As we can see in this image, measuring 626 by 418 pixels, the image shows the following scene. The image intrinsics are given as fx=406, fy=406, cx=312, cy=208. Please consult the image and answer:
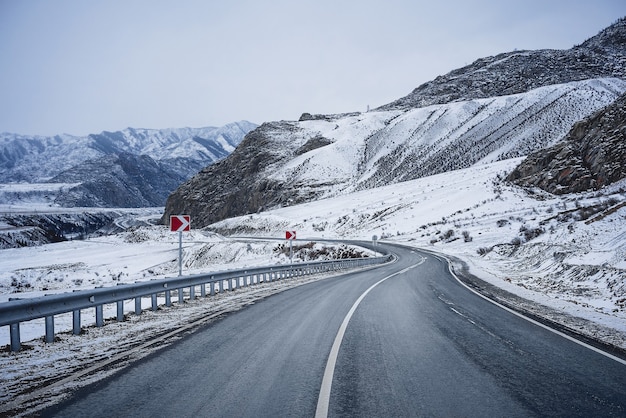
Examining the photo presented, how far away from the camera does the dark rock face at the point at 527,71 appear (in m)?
128

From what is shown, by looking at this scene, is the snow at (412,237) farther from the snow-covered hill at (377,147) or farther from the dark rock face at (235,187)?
the dark rock face at (235,187)

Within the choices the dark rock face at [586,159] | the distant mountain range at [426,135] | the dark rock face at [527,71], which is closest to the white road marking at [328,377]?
the dark rock face at [586,159]

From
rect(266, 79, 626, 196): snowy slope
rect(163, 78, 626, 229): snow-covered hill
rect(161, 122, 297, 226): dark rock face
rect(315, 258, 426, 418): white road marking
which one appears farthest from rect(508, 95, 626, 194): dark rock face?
rect(161, 122, 297, 226): dark rock face

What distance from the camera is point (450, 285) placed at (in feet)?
53.2

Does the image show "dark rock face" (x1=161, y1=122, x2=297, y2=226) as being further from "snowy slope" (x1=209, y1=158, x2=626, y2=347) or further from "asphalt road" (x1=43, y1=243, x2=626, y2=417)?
"asphalt road" (x1=43, y1=243, x2=626, y2=417)

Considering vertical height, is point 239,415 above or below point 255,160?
below

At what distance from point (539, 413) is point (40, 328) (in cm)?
987

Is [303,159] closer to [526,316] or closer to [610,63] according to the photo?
[610,63]

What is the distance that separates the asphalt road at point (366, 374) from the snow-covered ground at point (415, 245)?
108 cm

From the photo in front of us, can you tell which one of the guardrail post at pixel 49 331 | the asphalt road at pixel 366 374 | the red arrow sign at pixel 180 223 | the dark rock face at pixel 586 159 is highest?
the dark rock face at pixel 586 159

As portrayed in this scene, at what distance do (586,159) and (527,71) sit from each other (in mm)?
117284

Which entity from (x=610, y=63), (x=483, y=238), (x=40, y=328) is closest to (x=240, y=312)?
(x=40, y=328)

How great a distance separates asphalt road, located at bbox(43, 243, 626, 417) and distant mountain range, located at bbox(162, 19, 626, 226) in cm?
7493

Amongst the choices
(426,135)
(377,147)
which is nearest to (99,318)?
(426,135)
